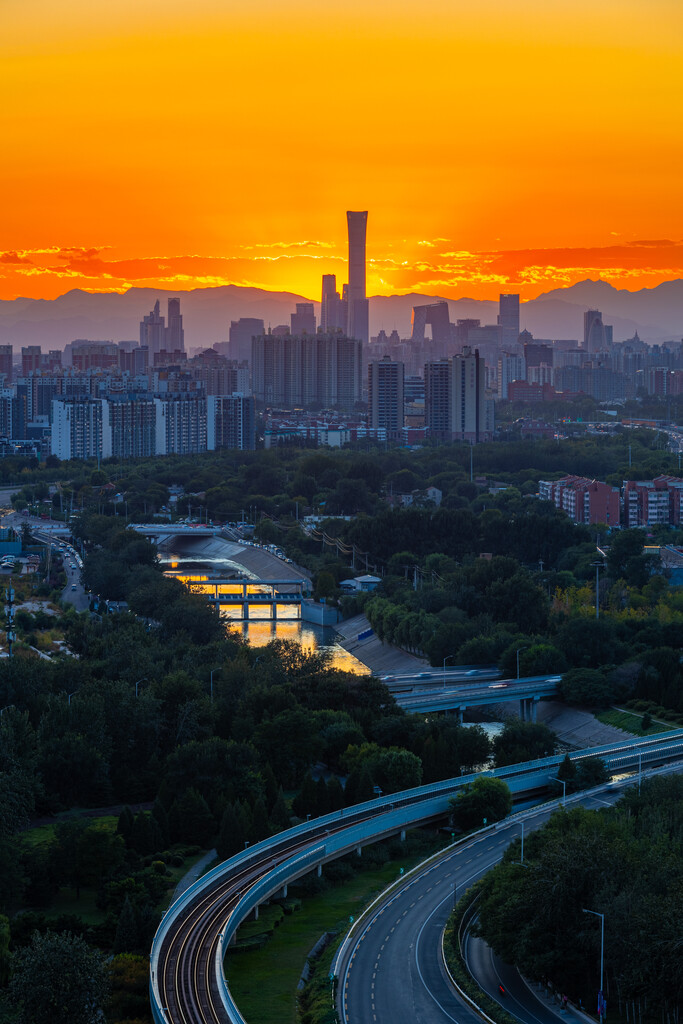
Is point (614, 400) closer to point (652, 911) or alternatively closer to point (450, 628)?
point (450, 628)

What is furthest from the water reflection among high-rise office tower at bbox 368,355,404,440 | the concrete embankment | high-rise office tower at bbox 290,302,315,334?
high-rise office tower at bbox 290,302,315,334

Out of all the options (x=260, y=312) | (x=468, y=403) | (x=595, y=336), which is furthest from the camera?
(x=260, y=312)

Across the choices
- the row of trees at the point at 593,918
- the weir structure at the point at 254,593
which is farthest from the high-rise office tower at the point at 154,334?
the row of trees at the point at 593,918

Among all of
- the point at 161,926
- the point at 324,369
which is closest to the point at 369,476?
the point at 161,926

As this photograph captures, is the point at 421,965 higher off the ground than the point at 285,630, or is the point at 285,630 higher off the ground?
the point at 421,965

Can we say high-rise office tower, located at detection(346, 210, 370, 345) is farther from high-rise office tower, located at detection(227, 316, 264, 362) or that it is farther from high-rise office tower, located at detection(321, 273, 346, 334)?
high-rise office tower, located at detection(227, 316, 264, 362)

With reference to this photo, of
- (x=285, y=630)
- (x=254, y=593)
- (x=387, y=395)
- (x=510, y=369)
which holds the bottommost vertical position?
(x=285, y=630)

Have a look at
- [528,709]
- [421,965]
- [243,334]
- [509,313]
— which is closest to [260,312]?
[509,313]

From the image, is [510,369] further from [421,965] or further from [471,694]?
[421,965]
